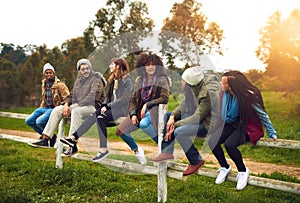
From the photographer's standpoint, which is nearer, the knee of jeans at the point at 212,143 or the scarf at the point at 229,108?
the scarf at the point at 229,108

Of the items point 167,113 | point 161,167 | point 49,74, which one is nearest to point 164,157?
point 161,167

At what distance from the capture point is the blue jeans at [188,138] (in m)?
4.23

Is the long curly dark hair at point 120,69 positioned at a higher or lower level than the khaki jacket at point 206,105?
higher

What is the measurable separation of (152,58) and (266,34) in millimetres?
9753

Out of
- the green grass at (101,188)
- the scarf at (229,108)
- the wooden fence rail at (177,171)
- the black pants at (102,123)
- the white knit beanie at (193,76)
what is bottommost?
the green grass at (101,188)

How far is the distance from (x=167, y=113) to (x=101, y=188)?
1.67 m

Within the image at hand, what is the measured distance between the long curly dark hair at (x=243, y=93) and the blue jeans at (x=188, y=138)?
54cm

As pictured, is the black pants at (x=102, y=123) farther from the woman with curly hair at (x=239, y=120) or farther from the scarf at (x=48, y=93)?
the woman with curly hair at (x=239, y=120)

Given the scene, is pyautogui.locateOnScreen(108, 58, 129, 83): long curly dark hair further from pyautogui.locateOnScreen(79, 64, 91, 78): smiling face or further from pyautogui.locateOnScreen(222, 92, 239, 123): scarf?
pyautogui.locateOnScreen(222, 92, 239, 123): scarf

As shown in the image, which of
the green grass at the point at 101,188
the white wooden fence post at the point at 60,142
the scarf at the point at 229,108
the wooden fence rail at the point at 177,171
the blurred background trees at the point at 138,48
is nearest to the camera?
the wooden fence rail at the point at 177,171

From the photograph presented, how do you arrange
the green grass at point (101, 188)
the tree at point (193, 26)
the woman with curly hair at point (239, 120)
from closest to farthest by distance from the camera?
the woman with curly hair at point (239, 120)
the green grass at point (101, 188)
the tree at point (193, 26)

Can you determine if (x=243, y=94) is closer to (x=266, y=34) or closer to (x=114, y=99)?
(x=114, y=99)

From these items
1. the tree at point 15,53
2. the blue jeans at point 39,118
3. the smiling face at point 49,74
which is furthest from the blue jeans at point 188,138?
the tree at point 15,53

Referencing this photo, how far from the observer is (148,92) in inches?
191
